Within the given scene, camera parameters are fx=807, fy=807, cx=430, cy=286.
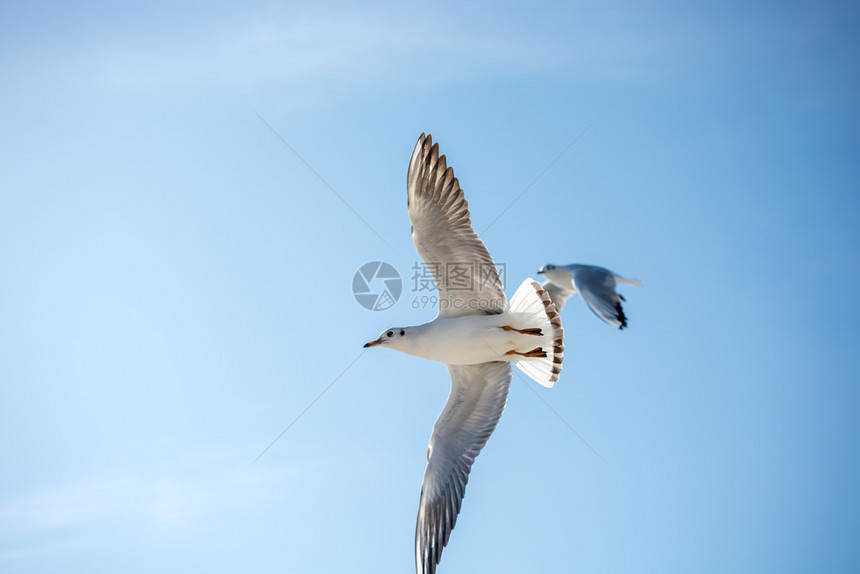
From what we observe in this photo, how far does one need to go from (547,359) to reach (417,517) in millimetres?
2054

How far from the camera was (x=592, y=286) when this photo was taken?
31.3 feet

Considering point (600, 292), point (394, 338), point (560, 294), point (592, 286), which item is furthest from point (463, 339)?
point (560, 294)

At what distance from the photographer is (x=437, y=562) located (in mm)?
7844

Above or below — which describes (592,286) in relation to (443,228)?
below

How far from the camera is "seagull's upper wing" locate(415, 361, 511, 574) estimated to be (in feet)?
26.2

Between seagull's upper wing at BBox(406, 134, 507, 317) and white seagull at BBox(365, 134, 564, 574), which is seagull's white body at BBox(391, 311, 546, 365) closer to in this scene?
white seagull at BBox(365, 134, 564, 574)

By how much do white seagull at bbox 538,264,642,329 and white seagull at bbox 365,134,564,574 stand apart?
3.85 ft

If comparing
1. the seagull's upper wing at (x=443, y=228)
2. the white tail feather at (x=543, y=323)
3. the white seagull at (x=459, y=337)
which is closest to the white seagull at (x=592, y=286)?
the white tail feather at (x=543, y=323)

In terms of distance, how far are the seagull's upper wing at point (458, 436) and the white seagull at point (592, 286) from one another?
1391 millimetres

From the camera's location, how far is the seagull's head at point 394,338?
789 cm

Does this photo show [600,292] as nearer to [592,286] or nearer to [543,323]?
[592,286]

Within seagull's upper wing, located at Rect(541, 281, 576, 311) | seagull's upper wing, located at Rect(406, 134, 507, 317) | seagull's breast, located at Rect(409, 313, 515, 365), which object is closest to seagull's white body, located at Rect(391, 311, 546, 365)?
seagull's breast, located at Rect(409, 313, 515, 365)

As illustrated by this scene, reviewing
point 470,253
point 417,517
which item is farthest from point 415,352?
point 417,517

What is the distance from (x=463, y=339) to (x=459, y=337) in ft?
0.14
